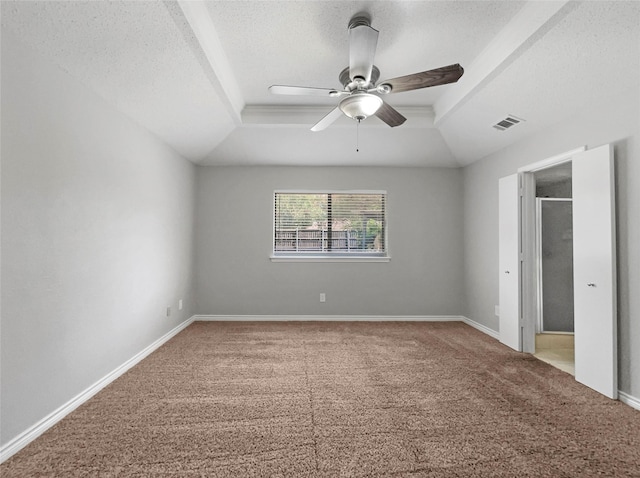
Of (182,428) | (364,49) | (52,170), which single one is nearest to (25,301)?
(52,170)

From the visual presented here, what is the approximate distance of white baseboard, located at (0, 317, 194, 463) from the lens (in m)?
1.71

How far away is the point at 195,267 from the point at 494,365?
12.8 feet

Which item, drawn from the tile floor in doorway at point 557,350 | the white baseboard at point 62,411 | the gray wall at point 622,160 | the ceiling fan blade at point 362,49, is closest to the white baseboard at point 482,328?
the tile floor in doorway at point 557,350

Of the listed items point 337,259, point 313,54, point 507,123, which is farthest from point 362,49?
point 337,259

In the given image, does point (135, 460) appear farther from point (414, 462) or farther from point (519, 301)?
point (519, 301)

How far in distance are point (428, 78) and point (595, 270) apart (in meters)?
1.98

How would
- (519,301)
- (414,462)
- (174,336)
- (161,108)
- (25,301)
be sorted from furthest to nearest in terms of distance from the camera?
(174,336) → (519,301) → (161,108) → (25,301) → (414,462)

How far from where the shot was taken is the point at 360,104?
2.13 m

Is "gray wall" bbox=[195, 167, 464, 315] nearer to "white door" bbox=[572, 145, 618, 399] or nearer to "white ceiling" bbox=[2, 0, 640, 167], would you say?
"white ceiling" bbox=[2, 0, 640, 167]

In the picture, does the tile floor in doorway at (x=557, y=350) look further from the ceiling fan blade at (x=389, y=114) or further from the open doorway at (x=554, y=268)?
the ceiling fan blade at (x=389, y=114)

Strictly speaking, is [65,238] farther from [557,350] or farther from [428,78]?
[557,350]

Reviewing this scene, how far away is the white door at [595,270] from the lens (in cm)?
234

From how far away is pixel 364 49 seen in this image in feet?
6.39

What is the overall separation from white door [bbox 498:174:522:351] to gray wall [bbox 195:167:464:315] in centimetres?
100
